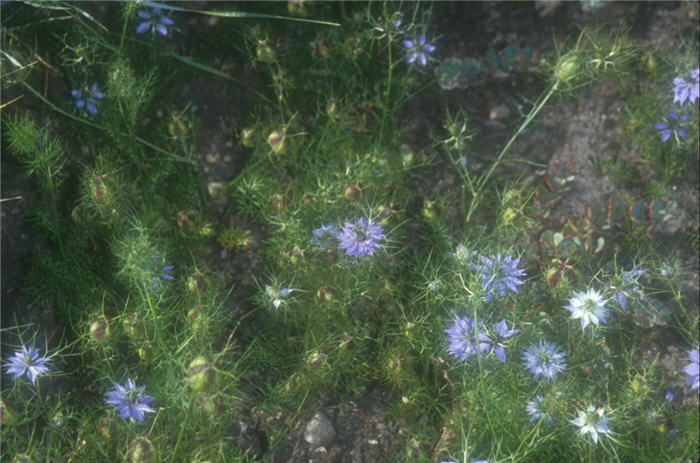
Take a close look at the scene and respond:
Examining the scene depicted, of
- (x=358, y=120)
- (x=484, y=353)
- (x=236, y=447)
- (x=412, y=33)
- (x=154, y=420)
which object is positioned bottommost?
(x=236, y=447)

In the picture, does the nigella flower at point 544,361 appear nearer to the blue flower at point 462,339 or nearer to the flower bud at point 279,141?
the blue flower at point 462,339

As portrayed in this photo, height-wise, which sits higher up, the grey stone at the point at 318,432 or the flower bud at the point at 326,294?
the flower bud at the point at 326,294

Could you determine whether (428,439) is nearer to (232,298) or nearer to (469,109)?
(232,298)

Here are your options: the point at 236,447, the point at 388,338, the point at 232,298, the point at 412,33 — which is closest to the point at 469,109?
the point at 412,33

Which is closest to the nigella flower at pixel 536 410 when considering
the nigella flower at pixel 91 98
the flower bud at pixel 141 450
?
the flower bud at pixel 141 450

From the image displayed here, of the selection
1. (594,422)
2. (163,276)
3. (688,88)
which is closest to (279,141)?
(163,276)

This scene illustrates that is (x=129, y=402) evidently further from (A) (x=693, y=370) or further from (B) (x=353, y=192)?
(A) (x=693, y=370)

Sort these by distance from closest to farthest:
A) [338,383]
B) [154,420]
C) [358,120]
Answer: [154,420], [338,383], [358,120]
